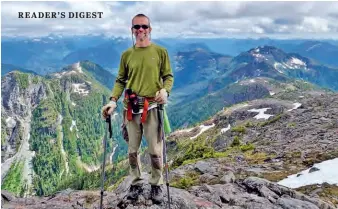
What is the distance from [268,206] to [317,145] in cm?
1989

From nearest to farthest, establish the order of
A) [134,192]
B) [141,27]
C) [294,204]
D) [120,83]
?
[141,27] < [120,83] < [134,192] < [294,204]

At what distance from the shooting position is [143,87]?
44.1 feet

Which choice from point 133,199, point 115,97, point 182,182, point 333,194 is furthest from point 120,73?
point 333,194

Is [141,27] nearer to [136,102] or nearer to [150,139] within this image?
[136,102]

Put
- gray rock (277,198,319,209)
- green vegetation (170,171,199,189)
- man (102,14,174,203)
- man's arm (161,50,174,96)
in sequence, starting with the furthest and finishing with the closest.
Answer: green vegetation (170,171,199,189) → gray rock (277,198,319,209) → man's arm (161,50,174,96) → man (102,14,174,203)

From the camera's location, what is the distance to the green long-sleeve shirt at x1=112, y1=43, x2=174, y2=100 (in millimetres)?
13242

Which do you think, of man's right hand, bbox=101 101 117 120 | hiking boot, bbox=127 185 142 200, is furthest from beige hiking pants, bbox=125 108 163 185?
hiking boot, bbox=127 185 142 200

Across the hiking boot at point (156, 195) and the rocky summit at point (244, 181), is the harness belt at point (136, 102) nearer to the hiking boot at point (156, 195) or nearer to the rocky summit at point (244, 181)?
the hiking boot at point (156, 195)

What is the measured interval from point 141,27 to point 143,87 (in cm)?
201

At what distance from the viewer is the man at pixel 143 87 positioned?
13234 millimetres

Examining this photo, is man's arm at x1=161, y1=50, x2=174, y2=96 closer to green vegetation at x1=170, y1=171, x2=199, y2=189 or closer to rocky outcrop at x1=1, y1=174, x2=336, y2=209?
rocky outcrop at x1=1, y1=174, x2=336, y2=209

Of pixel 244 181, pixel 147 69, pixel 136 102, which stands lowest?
pixel 244 181

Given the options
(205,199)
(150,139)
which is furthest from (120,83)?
(205,199)

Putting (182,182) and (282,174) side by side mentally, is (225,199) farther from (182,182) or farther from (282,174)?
(282,174)
